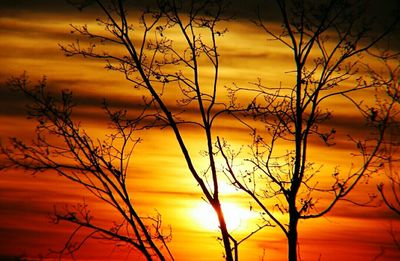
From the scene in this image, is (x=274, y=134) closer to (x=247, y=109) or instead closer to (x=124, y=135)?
(x=247, y=109)

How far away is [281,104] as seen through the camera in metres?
13.7

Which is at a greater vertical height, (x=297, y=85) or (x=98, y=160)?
(x=297, y=85)

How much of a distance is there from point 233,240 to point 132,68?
428 cm

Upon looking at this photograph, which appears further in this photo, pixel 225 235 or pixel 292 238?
pixel 225 235

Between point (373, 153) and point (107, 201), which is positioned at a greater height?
point (373, 153)

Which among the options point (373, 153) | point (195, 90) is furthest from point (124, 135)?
point (373, 153)

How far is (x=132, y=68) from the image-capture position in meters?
13.7

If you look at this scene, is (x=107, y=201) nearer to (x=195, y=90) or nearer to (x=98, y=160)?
(x=98, y=160)

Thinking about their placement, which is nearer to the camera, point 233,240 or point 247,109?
point 247,109

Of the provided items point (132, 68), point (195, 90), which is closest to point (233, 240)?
point (195, 90)

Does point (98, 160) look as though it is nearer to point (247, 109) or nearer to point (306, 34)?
point (247, 109)

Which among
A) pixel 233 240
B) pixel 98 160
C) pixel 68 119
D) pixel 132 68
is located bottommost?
pixel 233 240

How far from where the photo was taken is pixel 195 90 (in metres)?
13.8

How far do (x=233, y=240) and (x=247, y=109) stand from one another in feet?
9.76
